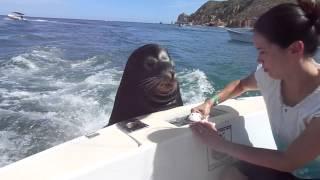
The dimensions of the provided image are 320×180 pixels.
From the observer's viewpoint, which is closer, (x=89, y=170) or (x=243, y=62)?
(x=89, y=170)

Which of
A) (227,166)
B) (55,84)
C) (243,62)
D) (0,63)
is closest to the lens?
(227,166)

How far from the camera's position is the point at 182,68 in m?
9.05

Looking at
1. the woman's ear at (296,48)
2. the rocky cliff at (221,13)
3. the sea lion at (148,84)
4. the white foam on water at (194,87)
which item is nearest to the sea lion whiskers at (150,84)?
the sea lion at (148,84)

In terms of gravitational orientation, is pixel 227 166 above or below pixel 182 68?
above

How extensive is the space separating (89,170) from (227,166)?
0.78 meters

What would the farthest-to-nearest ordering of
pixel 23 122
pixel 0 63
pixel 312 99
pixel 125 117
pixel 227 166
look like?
pixel 0 63 < pixel 23 122 < pixel 125 117 < pixel 227 166 < pixel 312 99

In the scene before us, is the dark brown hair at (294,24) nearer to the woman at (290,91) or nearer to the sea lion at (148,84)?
the woman at (290,91)

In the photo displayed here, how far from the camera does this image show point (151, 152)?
5.85 feet

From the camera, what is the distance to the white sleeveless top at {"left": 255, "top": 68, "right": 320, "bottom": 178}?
1558mm

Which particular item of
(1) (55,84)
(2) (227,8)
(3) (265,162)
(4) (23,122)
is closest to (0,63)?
(1) (55,84)

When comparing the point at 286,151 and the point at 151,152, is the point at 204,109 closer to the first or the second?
the point at 151,152

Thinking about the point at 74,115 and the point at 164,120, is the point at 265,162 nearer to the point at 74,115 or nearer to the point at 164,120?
the point at 164,120

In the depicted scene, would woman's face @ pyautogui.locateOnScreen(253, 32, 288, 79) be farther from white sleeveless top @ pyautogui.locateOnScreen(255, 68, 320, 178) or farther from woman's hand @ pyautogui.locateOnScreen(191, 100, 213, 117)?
woman's hand @ pyautogui.locateOnScreen(191, 100, 213, 117)

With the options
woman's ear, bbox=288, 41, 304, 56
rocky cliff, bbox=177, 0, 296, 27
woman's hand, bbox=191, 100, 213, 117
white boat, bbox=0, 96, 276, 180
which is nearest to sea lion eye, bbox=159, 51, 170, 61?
white boat, bbox=0, 96, 276, 180
